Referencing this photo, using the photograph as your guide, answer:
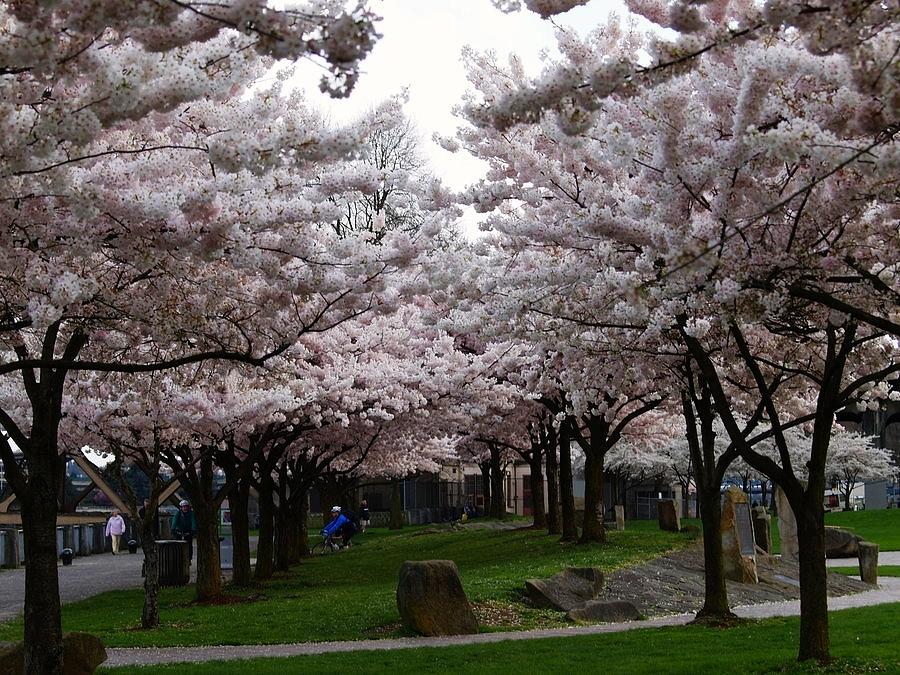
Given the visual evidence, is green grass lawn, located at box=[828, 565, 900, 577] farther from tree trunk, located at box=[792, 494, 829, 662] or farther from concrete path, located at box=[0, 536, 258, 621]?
concrete path, located at box=[0, 536, 258, 621]

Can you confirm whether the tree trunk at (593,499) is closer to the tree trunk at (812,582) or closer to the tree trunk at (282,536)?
the tree trunk at (282,536)

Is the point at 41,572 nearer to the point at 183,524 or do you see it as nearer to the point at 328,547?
the point at 183,524

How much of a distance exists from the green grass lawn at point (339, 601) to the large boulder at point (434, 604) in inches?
14.6

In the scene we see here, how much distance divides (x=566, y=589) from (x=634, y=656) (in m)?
5.54

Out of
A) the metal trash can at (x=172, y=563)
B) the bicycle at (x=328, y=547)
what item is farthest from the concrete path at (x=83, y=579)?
the bicycle at (x=328, y=547)

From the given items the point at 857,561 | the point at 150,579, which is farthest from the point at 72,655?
the point at 857,561

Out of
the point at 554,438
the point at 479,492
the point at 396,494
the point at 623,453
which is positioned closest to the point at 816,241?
the point at 554,438

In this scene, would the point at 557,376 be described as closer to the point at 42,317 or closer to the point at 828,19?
the point at 42,317

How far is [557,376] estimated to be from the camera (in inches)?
815

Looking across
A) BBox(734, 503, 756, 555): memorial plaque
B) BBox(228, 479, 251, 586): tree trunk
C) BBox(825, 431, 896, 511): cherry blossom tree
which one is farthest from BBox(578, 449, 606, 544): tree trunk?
BBox(825, 431, 896, 511): cherry blossom tree

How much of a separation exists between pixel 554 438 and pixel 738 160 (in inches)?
888

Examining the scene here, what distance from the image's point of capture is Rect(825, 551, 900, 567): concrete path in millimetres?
25281

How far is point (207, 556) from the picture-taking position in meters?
19.1

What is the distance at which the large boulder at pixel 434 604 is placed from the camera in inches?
539
